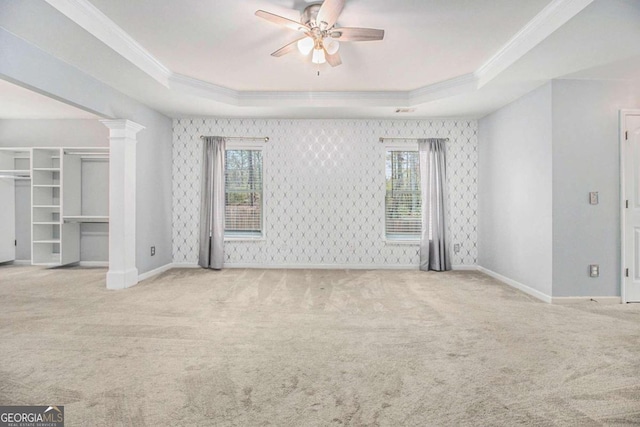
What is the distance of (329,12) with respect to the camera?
8.09 ft

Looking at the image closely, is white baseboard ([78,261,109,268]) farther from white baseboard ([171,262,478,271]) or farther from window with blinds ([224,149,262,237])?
window with blinds ([224,149,262,237])

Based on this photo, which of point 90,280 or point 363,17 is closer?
point 363,17

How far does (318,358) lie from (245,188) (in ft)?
12.9

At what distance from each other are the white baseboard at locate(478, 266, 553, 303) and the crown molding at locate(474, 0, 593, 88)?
267cm

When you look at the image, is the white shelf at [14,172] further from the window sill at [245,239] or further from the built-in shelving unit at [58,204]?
the window sill at [245,239]

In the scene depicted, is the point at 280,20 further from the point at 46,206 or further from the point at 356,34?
the point at 46,206

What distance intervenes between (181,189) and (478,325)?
498 cm

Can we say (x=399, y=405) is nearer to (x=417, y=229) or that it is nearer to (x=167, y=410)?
(x=167, y=410)

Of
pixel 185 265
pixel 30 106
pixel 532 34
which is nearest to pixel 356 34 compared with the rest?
pixel 532 34

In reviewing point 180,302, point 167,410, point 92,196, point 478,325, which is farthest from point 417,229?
point 92,196

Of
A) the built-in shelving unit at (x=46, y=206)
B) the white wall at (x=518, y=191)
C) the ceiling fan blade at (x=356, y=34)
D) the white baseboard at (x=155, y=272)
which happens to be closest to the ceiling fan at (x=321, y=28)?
the ceiling fan blade at (x=356, y=34)

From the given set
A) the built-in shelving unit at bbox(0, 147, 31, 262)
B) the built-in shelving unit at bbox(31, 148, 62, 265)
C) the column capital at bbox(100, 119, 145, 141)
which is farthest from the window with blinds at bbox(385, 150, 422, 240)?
the built-in shelving unit at bbox(0, 147, 31, 262)

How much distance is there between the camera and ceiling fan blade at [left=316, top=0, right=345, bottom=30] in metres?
2.36

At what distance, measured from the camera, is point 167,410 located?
1.78 meters
